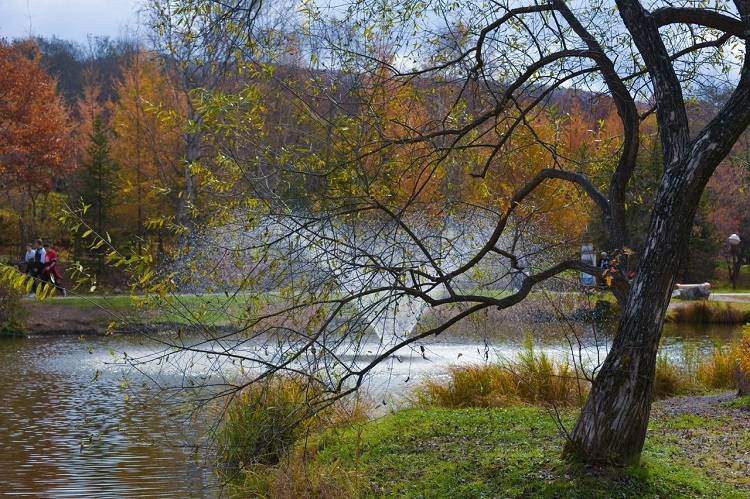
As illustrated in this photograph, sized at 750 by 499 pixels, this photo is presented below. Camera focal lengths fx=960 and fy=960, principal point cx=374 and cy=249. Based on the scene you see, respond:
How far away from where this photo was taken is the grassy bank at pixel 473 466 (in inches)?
279

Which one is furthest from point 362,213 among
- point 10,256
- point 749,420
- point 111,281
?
point 10,256

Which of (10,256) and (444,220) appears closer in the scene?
(444,220)

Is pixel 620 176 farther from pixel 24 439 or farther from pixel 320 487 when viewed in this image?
pixel 24 439

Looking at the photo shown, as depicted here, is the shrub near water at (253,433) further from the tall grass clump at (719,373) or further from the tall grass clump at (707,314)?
the tall grass clump at (707,314)

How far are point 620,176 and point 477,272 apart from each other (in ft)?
4.92

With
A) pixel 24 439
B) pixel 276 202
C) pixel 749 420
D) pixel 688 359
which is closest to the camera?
pixel 276 202

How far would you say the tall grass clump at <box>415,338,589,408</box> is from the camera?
1201 centimetres

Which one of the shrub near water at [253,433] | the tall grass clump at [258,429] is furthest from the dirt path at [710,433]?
the shrub near water at [253,433]

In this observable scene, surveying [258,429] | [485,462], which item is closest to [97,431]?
[258,429]

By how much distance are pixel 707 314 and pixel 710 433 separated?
2010 centimetres

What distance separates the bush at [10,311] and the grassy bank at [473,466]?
A: 55.1 ft

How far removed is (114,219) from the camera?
37.6m

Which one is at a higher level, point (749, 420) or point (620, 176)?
point (620, 176)

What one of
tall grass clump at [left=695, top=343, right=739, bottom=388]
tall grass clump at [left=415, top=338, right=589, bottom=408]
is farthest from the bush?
tall grass clump at [left=695, top=343, right=739, bottom=388]
